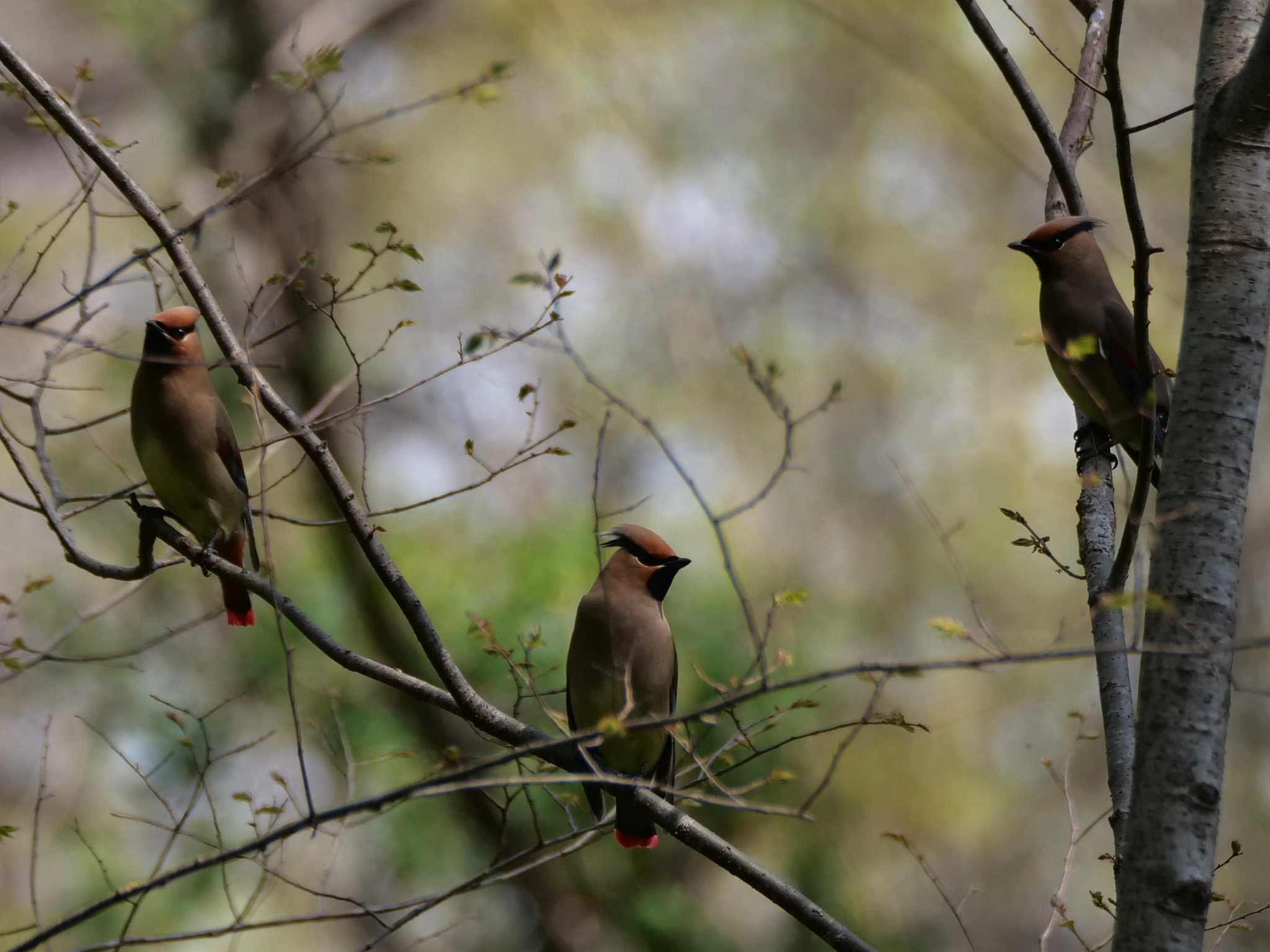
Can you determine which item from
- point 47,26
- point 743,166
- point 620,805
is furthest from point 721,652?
point 47,26

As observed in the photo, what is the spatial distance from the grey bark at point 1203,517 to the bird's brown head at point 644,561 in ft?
7.06

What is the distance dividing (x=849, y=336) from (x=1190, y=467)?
841 cm

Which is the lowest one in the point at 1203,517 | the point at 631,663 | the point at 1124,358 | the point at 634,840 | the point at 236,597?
the point at 1203,517

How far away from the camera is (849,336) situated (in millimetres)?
10789

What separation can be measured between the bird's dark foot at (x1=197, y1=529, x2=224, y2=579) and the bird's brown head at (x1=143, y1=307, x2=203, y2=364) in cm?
59

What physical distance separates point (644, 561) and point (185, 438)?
160 centimetres

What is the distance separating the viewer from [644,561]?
14.9 feet

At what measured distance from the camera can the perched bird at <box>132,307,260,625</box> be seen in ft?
14.1

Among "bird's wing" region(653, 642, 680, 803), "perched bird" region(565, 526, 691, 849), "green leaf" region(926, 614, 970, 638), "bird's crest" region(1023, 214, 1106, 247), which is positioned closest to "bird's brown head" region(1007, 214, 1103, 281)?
"bird's crest" region(1023, 214, 1106, 247)

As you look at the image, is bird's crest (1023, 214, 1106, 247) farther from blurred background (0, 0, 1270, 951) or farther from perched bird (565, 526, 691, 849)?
blurred background (0, 0, 1270, 951)

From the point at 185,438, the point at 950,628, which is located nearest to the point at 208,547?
the point at 185,438

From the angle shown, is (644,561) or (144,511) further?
(644,561)

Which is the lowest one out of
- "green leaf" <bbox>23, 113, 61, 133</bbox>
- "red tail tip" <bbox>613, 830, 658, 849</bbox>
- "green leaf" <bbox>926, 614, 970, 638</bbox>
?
"green leaf" <bbox>926, 614, 970, 638</bbox>

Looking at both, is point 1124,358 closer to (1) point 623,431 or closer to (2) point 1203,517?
(2) point 1203,517
